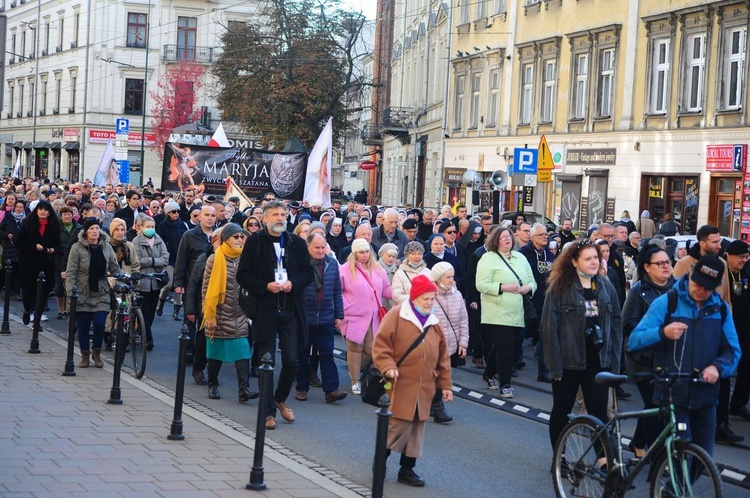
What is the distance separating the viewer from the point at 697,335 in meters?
7.74

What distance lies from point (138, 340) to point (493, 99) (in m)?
31.0

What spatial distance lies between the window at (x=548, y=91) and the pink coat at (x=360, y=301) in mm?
25375

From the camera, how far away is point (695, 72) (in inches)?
1169

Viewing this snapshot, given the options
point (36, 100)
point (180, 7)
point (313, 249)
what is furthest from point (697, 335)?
point (36, 100)

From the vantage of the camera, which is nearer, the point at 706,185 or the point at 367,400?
the point at 367,400

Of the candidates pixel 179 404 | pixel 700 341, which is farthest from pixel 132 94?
pixel 700 341

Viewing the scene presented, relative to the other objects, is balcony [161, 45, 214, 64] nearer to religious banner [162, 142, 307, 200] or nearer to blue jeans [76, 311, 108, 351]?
religious banner [162, 142, 307, 200]

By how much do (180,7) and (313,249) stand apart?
71050mm

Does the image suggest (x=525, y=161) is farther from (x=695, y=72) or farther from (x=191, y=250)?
(x=191, y=250)

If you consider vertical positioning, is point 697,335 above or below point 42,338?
above

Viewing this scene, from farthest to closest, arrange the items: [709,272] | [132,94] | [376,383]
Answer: [132,94] < [376,383] < [709,272]

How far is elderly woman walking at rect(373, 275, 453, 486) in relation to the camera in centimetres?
859

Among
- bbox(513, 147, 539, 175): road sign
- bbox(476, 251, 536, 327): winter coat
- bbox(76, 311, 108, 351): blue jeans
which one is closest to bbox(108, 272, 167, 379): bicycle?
bbox(76, 311, 108, 351): blue jeans

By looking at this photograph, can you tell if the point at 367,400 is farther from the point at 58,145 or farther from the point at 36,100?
the point at 36,100
